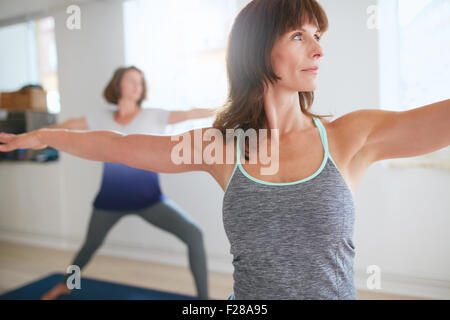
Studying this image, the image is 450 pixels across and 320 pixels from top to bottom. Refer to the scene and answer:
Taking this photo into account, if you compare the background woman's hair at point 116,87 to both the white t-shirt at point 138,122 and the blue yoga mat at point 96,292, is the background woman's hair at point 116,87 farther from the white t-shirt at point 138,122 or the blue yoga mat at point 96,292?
the blue yoga mat at point 96,292

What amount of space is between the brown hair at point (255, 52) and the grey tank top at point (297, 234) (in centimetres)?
20

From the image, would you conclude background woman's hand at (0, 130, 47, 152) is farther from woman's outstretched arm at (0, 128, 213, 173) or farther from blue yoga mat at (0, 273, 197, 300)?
blue yoga mat at (0, 273, 197, 300)

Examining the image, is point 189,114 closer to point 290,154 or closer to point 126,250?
point 290,154

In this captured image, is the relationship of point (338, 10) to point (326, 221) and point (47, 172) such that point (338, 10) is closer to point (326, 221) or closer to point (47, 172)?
point (326, 221)

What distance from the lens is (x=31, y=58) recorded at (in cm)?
404

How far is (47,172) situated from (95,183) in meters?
0.66

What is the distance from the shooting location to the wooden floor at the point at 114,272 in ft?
8.56

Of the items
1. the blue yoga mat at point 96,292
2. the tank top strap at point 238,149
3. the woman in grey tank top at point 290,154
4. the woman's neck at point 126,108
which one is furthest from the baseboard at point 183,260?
the tank top strap at point 238,149

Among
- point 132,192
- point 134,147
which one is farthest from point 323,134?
point 132,192

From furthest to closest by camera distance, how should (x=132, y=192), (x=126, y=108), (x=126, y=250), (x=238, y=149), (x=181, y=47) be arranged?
(x=126, y=250) < (x=181, y=47) < (x=126, y=108) < (x=132, y=192) < (x=238, y=149)

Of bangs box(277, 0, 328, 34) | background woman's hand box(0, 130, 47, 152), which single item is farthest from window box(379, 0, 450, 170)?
background woman's hand box(0, 130, 47, 152)

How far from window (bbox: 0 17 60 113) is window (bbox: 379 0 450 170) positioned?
3.13 meters

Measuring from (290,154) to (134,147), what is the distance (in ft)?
1.34

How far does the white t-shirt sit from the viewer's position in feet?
7.52
